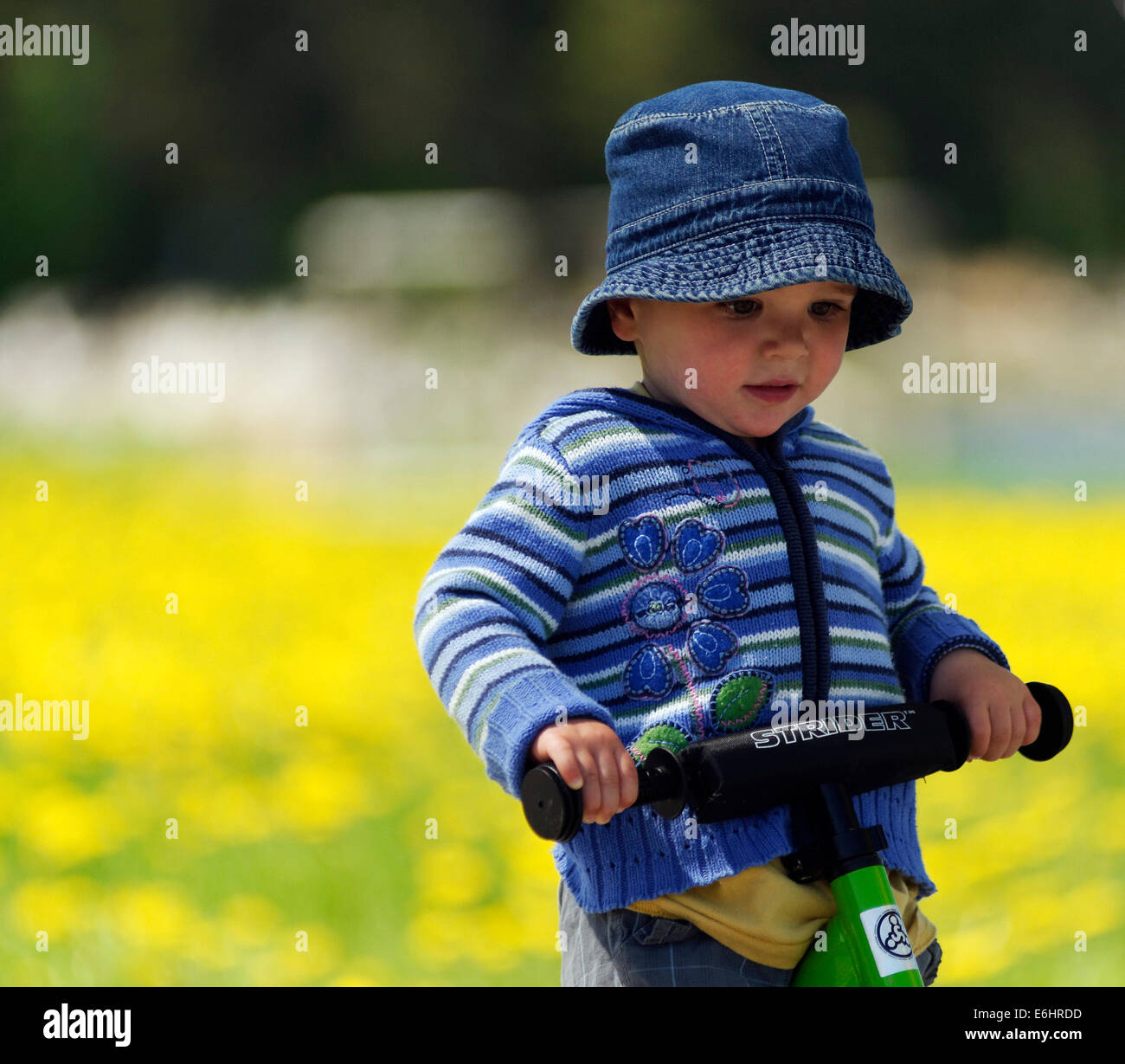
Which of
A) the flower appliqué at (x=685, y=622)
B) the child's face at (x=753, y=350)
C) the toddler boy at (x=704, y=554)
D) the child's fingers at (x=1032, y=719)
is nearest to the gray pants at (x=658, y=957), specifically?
the toddler boy at (x=704, y=554)

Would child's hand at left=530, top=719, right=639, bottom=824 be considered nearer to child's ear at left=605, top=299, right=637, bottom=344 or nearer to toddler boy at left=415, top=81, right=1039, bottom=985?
toddler boy at left=415, top=81, right=1039, bottom=985

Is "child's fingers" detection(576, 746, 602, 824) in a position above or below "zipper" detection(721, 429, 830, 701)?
below

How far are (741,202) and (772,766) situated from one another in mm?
427

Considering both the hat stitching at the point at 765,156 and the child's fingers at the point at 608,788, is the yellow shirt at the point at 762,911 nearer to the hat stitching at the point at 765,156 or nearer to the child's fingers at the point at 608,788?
the child's fingers at the point at 608,788

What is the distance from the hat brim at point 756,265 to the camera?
96 centimetres

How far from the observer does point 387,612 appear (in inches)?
111

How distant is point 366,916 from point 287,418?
1.66 meters

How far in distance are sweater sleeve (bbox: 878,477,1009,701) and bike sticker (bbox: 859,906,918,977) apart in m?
0.26

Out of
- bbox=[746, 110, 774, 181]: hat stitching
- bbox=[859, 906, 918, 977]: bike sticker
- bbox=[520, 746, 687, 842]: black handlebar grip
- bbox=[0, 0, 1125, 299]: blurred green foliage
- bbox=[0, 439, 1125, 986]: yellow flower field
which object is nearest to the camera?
bbox=[520, 746, 687, 842]: black handlebar grip

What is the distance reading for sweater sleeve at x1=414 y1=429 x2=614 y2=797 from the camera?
0.84 metres

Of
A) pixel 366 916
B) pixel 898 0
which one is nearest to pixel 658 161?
pixel 366 916

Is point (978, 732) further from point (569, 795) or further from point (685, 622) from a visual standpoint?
point (569, 795)

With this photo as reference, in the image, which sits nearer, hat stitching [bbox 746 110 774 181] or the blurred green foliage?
hat stitching [bbox 746 110 774 181]

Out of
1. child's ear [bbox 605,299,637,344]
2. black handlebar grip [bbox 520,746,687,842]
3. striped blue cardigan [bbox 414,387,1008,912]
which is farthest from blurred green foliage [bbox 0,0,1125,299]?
black handlebar grip [bbox 520,746,687,842]
